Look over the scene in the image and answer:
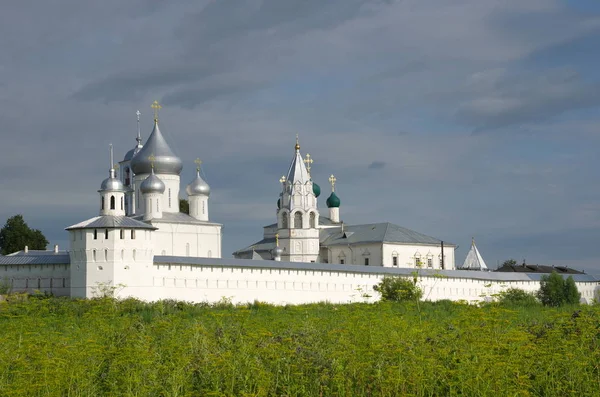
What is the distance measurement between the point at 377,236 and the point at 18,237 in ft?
71.6

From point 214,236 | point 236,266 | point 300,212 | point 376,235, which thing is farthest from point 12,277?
point 376,235

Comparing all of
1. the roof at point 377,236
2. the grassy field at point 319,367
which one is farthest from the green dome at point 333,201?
the grassy field at point 319,367

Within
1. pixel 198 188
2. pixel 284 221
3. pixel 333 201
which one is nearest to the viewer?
pixel 198 188

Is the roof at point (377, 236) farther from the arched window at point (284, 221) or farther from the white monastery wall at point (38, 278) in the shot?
the white monastery wall at point (38, 278)

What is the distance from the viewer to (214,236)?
43.1 metres

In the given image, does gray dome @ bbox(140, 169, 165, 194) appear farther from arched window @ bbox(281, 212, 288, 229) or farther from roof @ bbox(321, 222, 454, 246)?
roof @ bbox(321, 222, 454, 246)

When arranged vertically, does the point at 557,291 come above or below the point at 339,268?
below

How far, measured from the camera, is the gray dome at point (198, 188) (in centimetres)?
4428

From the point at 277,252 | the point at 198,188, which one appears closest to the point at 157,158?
the point at 198,188

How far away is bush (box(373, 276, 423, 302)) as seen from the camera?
112 ft

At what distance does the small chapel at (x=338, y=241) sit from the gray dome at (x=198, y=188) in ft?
18.9

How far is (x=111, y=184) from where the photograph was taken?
A: 37.4 meters

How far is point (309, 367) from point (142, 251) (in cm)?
2588

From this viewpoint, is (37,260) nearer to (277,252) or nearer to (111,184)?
(111,184)
